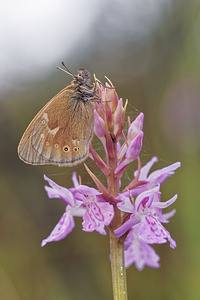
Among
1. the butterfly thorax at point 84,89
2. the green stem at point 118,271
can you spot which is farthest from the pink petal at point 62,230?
the butterfly thorax at point 84,89

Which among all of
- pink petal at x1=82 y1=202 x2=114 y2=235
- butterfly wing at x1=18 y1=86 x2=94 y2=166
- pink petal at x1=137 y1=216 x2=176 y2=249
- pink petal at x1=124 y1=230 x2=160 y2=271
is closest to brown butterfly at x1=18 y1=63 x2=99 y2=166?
butterfly wing at x1=18 y1=86 x2=94 y2=166

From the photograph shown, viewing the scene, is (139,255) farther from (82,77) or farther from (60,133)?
(82,77)

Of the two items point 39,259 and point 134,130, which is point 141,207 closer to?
point 134,130

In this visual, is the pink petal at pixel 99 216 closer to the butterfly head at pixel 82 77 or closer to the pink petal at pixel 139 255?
the pink petal at pixel 139 255

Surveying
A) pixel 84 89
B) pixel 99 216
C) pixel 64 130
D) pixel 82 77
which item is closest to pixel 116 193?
pixel 99 216

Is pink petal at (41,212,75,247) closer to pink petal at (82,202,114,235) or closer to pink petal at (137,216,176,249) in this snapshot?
pink petal at (82,202,114,235)
